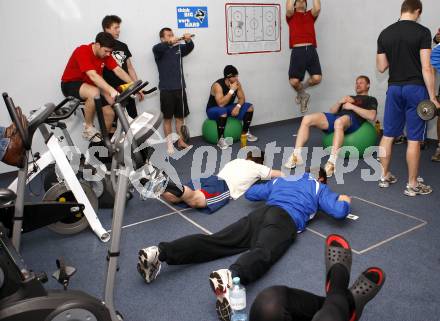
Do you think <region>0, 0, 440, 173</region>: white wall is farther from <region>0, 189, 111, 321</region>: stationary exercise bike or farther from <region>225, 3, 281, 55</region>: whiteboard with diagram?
<region>0, 189, 111, 321</region>: stationary exercise bike

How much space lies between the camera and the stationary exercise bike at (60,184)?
2357mm

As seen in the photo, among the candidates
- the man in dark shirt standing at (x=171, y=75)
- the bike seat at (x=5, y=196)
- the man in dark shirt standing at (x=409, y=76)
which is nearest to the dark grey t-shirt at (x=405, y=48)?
the man in dark shirt standing at (x=409, y=76)

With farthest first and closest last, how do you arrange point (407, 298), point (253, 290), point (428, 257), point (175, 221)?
point (175, 221), point (428, 257), point (253, 290), point (407, 298)

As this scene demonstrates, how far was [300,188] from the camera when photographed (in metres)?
2.65

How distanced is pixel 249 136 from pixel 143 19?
7.05ft

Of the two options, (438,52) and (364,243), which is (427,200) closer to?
(364,243)

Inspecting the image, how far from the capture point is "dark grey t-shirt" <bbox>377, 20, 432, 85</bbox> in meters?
3.13

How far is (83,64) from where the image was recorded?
4090 millimetres

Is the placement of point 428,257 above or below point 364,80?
below

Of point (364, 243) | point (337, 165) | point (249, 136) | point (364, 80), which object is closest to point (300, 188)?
point (364, 243)

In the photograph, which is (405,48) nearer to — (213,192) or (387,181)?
(387,181)

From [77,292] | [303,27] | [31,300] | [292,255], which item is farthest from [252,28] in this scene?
[31,300]

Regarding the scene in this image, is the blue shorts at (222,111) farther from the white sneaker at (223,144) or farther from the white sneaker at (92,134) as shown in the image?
the white sneaker at (92,134)

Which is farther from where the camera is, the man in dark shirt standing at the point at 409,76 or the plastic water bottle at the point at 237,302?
the man in dark shirt standing at the point at 409,76
